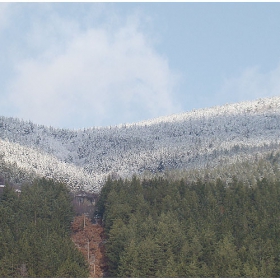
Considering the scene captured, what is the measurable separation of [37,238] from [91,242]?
62.9 feet

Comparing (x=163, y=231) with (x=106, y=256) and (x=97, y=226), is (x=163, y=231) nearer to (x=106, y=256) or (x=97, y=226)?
(x=106, y=256)

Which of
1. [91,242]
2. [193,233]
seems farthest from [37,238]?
[193,233]

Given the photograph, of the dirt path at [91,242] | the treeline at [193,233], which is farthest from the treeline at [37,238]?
the treeline at [193,233]

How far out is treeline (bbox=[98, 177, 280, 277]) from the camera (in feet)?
233

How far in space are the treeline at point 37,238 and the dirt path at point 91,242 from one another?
2.51 meters

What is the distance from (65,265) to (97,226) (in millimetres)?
35590

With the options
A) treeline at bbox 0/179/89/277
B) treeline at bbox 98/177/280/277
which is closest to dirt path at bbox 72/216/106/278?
treeline at bbox 0/179/89/277

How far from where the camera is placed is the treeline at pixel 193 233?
233 feet

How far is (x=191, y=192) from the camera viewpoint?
10862 cm

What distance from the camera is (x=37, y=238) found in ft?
258

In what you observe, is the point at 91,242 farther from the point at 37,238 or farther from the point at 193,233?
the point at 193,233

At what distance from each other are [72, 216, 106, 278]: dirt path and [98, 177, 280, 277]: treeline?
2.77 m

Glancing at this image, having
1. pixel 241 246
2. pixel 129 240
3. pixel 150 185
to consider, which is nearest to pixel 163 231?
pixel 129 240

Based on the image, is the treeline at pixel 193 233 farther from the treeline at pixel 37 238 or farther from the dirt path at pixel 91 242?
the treeline at pixel 37 238
